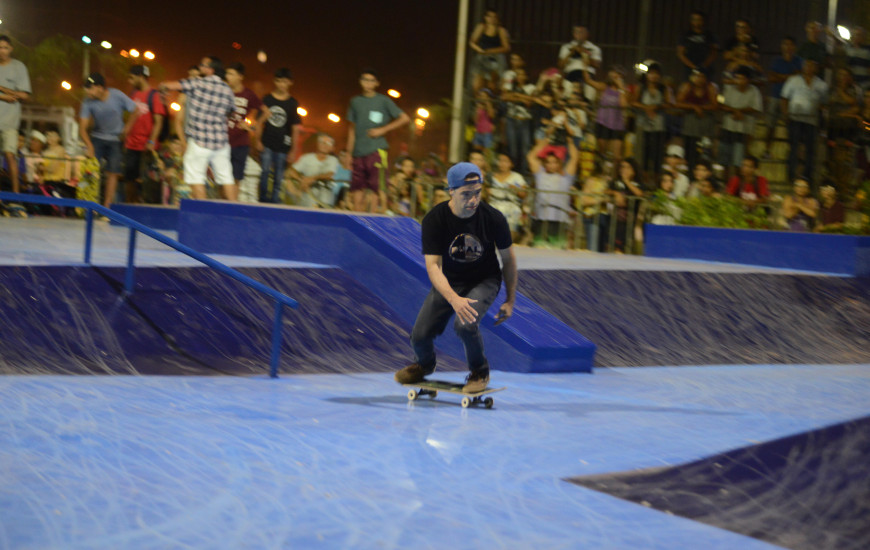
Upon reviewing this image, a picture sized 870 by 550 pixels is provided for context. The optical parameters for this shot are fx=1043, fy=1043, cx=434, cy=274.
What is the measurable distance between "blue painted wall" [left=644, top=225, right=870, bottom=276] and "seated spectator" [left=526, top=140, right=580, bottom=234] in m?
1.29

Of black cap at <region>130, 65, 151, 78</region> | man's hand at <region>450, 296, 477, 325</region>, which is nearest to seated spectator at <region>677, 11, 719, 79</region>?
black cap at <region>130, 65, 151, 78</region>

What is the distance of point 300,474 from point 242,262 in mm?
5553

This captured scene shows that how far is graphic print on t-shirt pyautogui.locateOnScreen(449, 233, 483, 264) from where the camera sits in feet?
21.6

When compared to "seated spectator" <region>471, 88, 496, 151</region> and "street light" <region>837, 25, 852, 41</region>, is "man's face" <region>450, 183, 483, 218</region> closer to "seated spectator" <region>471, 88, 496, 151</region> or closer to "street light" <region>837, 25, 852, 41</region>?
"seated spectator" <region>471, 88, 496, 151</region>

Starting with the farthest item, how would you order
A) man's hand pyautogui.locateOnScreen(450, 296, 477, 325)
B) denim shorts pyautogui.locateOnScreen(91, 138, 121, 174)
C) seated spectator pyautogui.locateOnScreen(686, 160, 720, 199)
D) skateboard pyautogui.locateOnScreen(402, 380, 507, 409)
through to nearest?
seated spectator pyautogui.locateOnScreen(686, 160, 720, 199) → denim shorts pyautogui.locateOnScreen(91, 138, 121, 174) → skateboard pyautogui.locateOnScreen(402, 380, 507, 409) → man's hand pyautogui.locateOnScreen(450, 296, 477, 325)

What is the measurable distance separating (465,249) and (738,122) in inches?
412

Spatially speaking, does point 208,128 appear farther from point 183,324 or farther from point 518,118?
point 518,118

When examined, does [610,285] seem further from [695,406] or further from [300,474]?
[300,474]

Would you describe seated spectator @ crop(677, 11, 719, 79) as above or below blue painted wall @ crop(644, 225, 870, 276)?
above

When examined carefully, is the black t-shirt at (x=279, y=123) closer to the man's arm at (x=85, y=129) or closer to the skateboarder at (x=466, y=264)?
the man's arm at (x=85, y=129)

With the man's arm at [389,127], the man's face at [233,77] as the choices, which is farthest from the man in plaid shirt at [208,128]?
the man's arm at [389,127]

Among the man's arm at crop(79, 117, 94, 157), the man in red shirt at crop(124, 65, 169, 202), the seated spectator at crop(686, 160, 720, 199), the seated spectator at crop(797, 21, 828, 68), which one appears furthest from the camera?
the seated spectator at crop(797, 21, 828, 68)

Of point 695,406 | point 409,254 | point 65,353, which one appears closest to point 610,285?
Result: point 409,254

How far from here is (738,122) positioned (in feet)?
52.0
